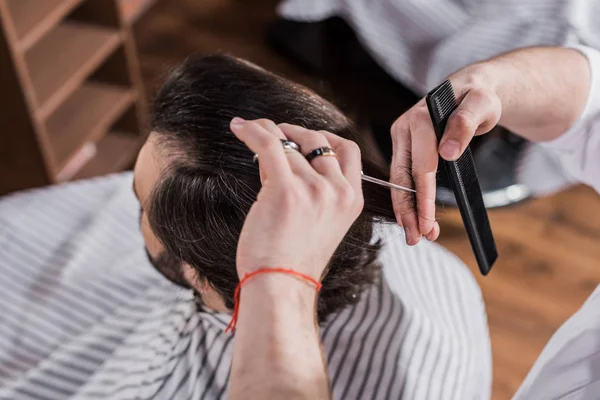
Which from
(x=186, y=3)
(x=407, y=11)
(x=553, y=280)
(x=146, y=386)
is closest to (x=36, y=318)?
(x=146, y=386)

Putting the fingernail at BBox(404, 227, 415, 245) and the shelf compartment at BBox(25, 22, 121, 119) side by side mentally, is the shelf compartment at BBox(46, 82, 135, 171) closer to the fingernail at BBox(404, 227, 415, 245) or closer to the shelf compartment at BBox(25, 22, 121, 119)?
the shelf compartment at BBox(25, 22, 121, 119)

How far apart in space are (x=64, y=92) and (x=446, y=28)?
3.50 ft

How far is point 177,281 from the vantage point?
1.01 m

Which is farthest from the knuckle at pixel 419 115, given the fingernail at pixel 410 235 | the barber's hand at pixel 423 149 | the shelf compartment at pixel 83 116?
the shelf compartment at pixel 83 116

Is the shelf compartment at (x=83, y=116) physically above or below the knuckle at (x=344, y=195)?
below

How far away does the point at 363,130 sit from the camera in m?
2.03

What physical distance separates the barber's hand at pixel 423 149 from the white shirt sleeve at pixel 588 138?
0.27 metres

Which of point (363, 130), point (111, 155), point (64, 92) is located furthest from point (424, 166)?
point (111, 155)

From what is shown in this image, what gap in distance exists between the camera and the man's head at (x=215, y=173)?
80 cm

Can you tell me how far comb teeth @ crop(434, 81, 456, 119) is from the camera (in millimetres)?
728

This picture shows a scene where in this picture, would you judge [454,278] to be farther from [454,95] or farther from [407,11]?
[407,11]

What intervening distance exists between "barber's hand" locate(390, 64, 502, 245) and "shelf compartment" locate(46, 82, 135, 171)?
1.45 m

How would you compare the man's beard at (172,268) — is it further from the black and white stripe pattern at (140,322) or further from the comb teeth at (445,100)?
the comb teeth at (445,100)

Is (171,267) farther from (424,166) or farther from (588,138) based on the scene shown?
(588,138)
